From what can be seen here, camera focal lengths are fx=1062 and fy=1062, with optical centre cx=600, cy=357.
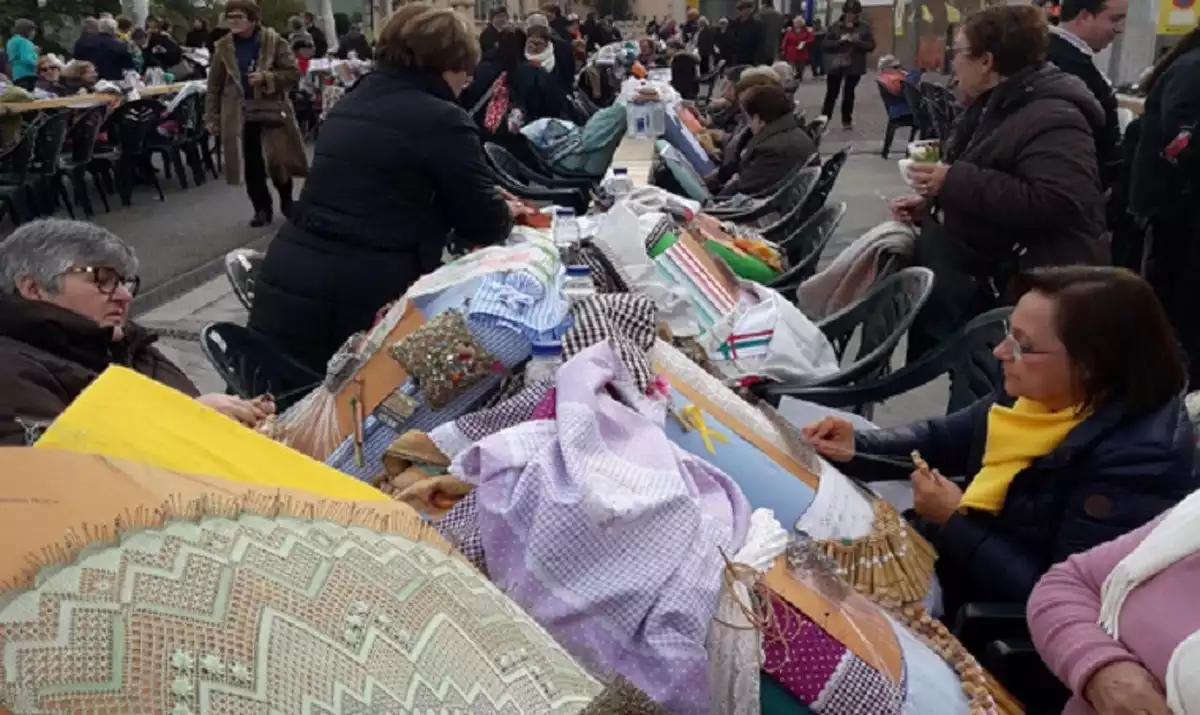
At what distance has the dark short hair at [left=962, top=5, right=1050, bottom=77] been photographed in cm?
308

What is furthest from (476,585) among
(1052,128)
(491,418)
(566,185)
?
(566,185)

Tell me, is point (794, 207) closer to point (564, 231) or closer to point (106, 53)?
point (564, 231)

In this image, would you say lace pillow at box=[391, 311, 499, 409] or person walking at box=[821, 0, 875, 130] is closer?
lace pillow at box=[391, 311, 499, 409]

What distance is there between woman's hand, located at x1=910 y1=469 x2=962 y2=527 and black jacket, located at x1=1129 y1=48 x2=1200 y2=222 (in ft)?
6.78


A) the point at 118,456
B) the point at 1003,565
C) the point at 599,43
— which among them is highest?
the point at 118,456

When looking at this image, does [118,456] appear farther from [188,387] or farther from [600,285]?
[600,285]

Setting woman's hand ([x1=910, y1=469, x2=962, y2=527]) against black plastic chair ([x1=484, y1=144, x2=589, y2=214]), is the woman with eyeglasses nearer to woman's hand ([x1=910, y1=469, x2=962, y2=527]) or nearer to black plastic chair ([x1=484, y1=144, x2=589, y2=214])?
woman's hand ([x1=910, y1=469, x2=962, y2=527])

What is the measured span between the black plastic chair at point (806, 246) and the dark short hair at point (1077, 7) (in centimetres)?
112

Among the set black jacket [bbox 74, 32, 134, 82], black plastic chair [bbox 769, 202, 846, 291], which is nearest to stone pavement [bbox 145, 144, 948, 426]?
black plastic chair [bbox 769, 202, 846, 291]

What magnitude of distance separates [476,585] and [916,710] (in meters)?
0.76

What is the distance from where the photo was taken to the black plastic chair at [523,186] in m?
6.00

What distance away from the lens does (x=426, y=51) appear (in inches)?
121

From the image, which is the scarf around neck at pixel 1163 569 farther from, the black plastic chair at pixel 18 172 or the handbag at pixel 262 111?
the black plastic chair at pixel 18 172

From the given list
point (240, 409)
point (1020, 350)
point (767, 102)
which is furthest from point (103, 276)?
point (767, 102)
